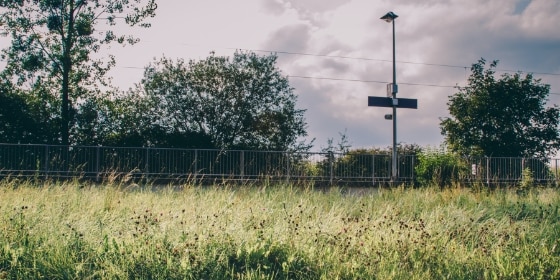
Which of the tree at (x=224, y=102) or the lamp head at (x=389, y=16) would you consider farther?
the tree at (x=224, y=102)

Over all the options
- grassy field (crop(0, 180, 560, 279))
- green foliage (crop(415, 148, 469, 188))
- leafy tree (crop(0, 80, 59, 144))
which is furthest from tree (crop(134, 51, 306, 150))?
grassy field (crop(0, 180, 560, 279))

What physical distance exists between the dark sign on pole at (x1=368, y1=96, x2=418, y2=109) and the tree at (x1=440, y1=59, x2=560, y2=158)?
1158 cm

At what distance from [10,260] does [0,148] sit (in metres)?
16.9

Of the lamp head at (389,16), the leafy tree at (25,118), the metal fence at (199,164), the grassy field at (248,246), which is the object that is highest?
the lamp head at (389,16)

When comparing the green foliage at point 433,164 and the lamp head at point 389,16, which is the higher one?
the lamp head at point 389,16

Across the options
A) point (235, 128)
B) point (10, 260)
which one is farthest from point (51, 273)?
point (235, 128)

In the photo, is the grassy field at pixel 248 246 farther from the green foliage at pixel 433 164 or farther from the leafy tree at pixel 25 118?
the leafy tree at pixel 25 118

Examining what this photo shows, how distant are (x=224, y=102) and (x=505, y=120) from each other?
742 inches

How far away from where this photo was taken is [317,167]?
23.1 meters

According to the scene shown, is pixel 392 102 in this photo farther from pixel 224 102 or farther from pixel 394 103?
pixel 224 102

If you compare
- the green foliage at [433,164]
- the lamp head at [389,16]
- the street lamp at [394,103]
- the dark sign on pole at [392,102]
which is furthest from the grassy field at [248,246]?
the lamp head at [389,16]

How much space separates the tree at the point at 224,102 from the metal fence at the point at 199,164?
7.68m

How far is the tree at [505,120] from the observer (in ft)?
113

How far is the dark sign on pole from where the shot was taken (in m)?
24.1
